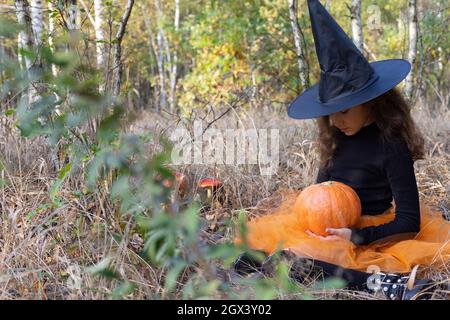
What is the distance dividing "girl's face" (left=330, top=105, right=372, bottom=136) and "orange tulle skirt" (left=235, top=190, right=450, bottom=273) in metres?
0.42

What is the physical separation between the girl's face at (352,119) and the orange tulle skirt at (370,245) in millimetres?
422

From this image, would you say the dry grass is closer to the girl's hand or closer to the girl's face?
the girl's hand

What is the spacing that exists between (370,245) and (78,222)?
126cm

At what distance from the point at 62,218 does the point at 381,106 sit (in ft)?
5.00

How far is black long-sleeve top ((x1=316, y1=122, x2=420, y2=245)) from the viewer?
237 centimetres

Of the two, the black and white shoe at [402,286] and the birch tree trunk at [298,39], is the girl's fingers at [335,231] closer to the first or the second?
the black and white shoe at [402,286]

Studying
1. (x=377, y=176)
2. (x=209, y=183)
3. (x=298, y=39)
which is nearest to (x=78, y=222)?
(x=209, y=183)

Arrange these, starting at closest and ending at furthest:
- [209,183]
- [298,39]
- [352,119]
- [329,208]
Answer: [329,208], [352,119], [209,183], [298,39]

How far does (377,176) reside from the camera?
2.56m

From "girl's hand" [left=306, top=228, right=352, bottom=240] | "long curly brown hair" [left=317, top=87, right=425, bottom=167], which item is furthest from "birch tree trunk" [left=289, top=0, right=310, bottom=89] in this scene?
"girl's hand" [left=306, top=228, right=352, bottom=240]

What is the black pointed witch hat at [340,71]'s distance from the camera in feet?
7.66

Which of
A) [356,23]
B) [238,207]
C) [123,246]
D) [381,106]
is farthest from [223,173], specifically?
[356,23]

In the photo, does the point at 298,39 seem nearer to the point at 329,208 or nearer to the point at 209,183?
the point at 209,183

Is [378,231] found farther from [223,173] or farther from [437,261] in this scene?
[223,173]
